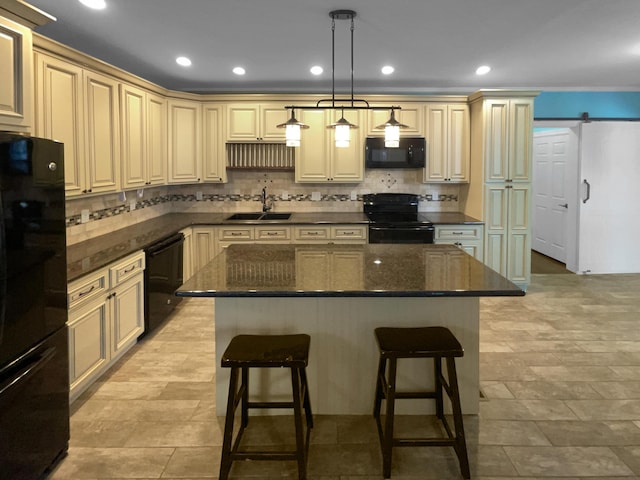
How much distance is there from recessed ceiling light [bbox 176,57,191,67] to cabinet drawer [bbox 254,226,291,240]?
1785 millimetres

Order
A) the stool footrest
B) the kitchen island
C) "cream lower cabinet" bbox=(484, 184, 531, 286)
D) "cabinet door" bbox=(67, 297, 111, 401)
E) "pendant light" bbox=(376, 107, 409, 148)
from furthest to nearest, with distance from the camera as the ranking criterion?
"cream lower cabinet" bbox=(484, 184, 531, 286), "pendant light" bbox=(376, 107, 409, 148), "cabinet door" bbox=(67, 297, 111, 401), the kitchen island, the stool footrest

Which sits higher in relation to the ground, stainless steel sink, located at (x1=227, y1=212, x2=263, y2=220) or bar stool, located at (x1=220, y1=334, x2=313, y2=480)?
stainless steel sink, located at (x1=227, y1=212, x2=263, y2=220)

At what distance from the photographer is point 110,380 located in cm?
365

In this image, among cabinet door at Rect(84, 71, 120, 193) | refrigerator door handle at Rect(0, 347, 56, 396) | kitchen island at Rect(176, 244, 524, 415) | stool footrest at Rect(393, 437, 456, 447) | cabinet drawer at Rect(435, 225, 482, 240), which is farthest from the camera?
cabinet drawer at Rect(435, 225, 482, 240)

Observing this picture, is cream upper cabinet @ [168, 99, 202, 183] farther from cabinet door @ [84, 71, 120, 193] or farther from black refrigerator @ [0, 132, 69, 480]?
black refrigerator @ [0, 132, 69, 480]

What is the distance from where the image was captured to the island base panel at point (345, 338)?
3.01m

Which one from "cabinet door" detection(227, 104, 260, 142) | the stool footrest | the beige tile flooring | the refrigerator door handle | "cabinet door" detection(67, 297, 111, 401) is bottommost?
the beige tile flooring

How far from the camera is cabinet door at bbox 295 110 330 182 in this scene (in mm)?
6184

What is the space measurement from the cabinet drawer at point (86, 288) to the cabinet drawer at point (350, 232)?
2802 millimetres

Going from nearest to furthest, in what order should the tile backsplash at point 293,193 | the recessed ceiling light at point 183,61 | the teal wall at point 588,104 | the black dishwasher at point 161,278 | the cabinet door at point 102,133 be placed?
1. the cabinet door at point 102,133
2. the black dishwasher at point 161,278
3. the recessed ceiling light at point 183,61
4. the tile backsplash at point 293,193
5. the teal wall at point 588,104

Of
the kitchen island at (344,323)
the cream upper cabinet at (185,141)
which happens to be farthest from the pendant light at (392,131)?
the cream upper cabinet at (185,141)

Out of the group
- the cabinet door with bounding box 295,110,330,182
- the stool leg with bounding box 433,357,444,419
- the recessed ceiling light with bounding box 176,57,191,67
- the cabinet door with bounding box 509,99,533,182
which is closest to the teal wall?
the cabinet door with bounding box 509,99,533,182

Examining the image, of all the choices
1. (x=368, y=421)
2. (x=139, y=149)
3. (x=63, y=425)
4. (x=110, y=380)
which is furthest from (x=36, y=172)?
(x=139, y=149)

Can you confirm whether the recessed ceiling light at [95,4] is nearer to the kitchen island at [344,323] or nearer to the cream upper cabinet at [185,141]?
the kitchen island at [344,323]
